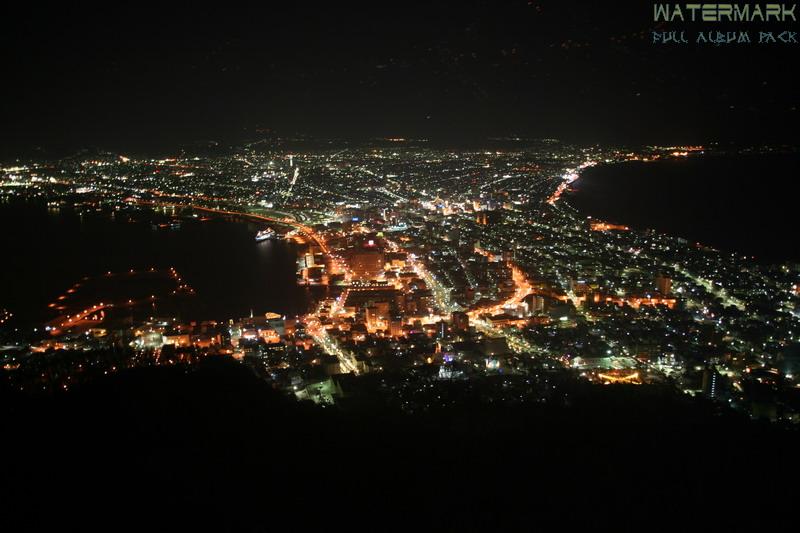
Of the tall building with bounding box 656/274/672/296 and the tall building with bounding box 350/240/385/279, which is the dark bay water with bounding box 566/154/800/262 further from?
the tall building with bounding box 350/240/385/279

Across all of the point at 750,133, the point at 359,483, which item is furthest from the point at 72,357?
the point at 750,133

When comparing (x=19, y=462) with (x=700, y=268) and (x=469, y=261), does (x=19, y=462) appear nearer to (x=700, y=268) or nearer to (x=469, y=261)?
(x=469, y=261)

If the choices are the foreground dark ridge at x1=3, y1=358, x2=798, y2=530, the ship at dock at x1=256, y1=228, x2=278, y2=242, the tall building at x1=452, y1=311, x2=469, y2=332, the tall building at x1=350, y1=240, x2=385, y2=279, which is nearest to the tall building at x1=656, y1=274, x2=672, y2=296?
the tall building at x1=452, y1=311, x2=469, y2=332

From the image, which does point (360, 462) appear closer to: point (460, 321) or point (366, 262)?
point (460, 321)

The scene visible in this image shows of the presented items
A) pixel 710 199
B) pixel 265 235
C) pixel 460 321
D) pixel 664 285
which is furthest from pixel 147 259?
pixel 710 199

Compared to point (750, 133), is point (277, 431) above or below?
below
